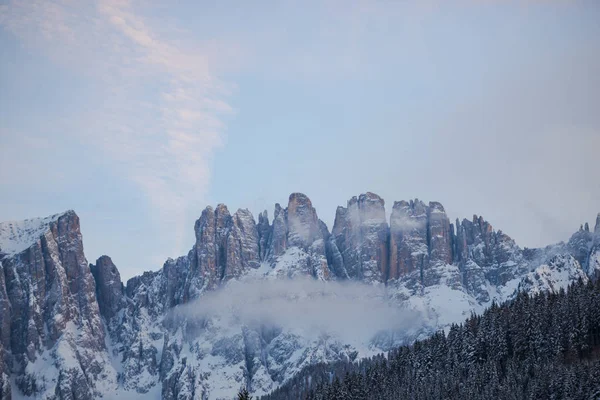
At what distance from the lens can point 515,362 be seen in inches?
6934

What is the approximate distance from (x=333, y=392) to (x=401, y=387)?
16054mm

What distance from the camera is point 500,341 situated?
185 m

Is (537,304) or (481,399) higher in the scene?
(537,304)

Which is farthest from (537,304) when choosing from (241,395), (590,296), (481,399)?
(241,395)

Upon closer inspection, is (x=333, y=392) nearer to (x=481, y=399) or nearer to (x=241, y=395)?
(x=481, y=399)

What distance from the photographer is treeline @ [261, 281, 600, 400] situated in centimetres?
15875

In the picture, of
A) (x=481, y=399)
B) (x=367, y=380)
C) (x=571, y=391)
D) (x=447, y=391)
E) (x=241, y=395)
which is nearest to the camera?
(x=241, y=395)

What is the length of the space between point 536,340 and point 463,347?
19.3 meters

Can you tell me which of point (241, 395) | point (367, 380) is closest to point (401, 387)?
point (367, 380)

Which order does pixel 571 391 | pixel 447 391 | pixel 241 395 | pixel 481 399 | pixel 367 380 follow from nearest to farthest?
pixel 241 395
pixel 571 391
pixel 481 399
pixel 447 391
pixel 367 380

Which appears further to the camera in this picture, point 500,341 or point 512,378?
point 500,341

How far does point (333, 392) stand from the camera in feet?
604

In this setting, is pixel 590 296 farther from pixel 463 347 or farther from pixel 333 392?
pixel 333 392

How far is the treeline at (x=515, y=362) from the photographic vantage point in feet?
521
